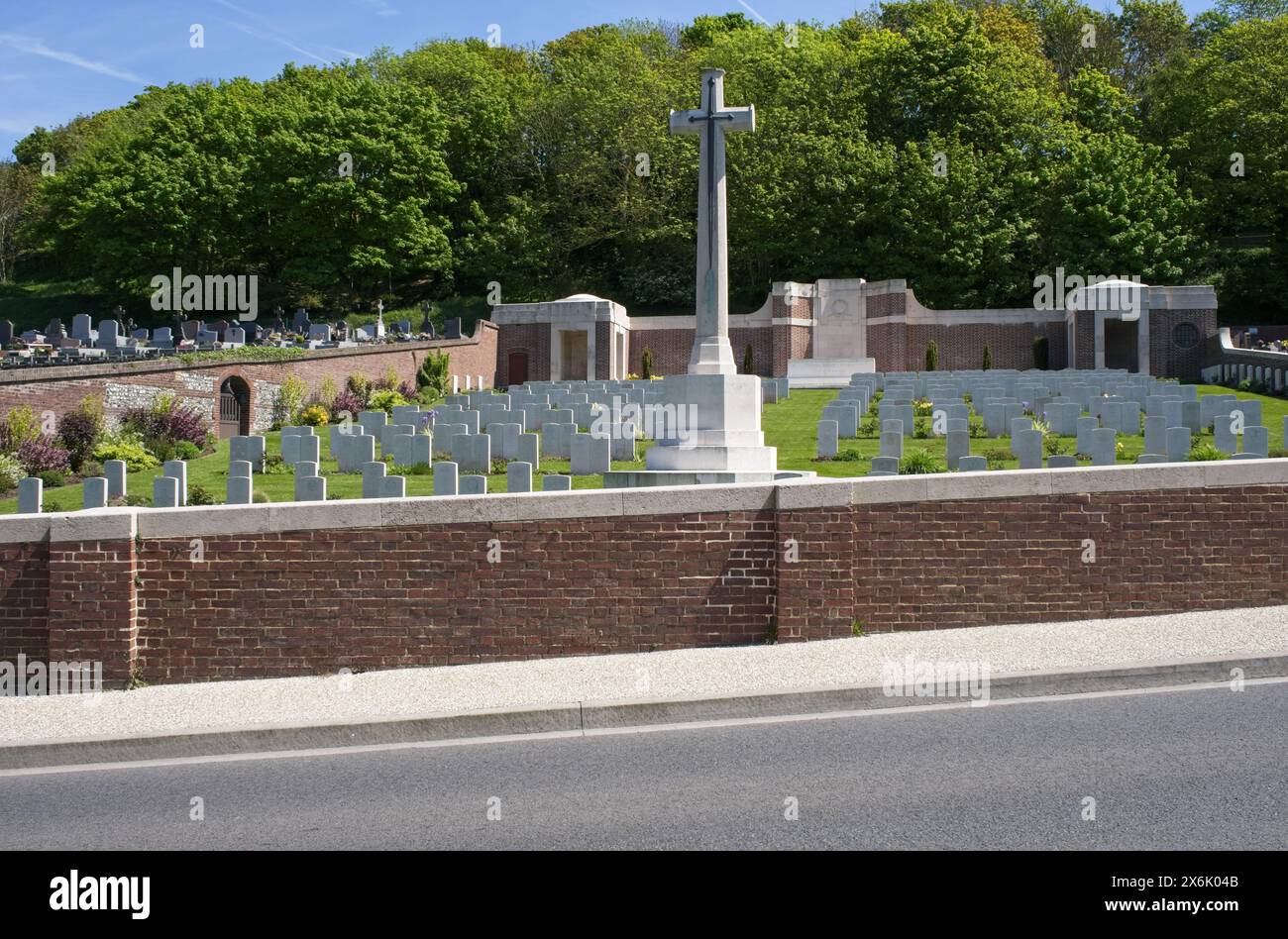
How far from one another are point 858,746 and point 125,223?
186 ft

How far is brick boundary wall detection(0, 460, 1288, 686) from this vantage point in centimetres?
910

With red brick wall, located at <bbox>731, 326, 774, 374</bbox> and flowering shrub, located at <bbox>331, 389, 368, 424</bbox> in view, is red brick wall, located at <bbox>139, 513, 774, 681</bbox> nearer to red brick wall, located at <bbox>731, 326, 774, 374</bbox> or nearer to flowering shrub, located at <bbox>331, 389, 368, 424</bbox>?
flowering shrub, located at <bbox>331, 389, 368, 424</bbox>

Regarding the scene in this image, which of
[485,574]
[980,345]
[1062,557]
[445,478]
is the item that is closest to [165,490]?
[445,478]

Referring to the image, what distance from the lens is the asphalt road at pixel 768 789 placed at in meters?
5.47

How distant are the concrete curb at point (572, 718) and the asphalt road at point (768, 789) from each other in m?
0.25

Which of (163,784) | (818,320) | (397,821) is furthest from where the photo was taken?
(818,320)

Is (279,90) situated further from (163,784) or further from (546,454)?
(163,784)

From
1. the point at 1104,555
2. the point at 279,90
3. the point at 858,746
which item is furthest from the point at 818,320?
the point at 858,746

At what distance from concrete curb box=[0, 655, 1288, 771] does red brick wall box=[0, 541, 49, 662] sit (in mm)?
1867

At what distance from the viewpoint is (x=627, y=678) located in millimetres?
8430

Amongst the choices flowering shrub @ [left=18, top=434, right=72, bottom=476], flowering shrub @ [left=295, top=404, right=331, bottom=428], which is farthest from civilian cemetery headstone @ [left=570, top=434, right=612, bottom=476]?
flowering shrub @ [left=295, top=404, right=331, bottom=428]

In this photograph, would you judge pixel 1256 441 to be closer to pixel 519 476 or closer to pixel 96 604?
pixel 519 476

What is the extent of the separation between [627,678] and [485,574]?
154 cm

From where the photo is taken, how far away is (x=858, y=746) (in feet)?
22.6
